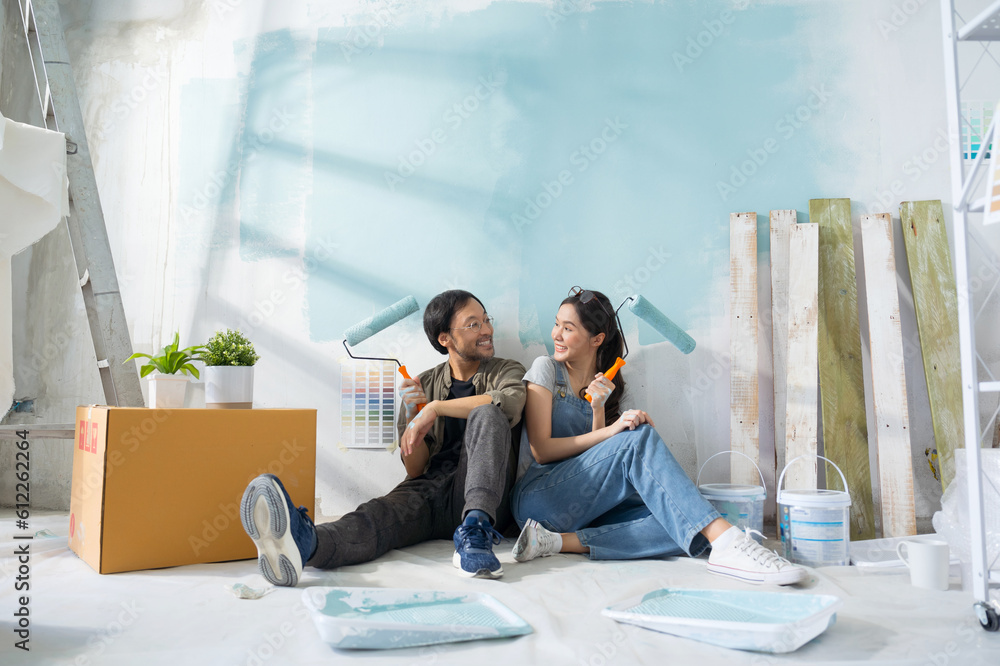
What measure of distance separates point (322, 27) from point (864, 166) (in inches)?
77.1

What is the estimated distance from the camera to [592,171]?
2.26m

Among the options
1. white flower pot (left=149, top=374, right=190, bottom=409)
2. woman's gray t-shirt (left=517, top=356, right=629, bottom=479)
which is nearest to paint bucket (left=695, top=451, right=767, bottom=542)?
woman's gray t-shirt (left=517, top=356, right=629, bottom=479)

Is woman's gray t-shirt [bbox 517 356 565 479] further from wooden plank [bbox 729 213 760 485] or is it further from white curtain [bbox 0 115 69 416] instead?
white curtain [bbox 0 115 69 416]

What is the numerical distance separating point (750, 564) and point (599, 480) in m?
0.42

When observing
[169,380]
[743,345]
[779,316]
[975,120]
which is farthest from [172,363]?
[975,120]

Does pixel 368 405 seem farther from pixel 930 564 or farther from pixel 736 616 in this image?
pixel 930 564

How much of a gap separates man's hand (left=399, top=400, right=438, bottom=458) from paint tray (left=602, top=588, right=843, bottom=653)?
0.77 meters

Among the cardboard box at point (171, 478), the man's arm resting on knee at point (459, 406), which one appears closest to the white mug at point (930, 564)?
the man's arm resting on knee at point (459, 406)

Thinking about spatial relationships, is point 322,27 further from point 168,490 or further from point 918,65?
point 918,65

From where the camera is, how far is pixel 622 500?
1740 mm

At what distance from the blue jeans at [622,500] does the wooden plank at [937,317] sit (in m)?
0.95

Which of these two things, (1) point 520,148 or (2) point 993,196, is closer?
(2) point 993,196

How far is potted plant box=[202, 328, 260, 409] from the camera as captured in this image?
5.64 feet

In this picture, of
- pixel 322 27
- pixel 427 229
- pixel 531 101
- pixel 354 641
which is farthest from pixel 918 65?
pixel 354 641
